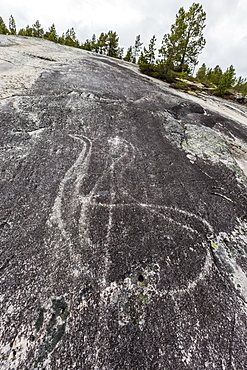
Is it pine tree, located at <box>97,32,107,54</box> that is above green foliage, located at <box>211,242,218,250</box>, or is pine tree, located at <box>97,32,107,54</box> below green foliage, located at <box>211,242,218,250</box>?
above

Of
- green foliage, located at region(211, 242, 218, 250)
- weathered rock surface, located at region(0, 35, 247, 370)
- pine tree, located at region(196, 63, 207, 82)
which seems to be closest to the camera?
weathered rock surface, located at region(0, 35, 247, 370)

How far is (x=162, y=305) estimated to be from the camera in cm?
189

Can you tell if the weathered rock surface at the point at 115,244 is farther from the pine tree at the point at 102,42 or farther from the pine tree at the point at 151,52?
the pine tree at the point at 102,42

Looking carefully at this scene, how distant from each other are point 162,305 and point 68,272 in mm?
1122

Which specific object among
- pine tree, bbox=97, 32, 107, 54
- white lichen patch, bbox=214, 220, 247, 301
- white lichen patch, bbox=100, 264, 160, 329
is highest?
pine tree, bbox=97, 32, 107, 54

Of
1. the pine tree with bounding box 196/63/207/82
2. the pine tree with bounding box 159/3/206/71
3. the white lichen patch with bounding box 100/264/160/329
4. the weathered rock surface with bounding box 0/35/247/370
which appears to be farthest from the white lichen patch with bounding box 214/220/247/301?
the pine tree with bounding box 196/63/207/82

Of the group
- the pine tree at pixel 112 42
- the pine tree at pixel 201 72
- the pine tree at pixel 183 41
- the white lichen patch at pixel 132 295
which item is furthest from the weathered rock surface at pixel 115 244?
the pine tree at pixel 201 72

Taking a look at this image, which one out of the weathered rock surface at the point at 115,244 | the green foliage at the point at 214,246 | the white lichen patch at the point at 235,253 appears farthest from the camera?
the green foliage at the point at 214,246

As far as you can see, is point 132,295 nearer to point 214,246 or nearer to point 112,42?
point 214,246

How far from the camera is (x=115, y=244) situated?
234cm

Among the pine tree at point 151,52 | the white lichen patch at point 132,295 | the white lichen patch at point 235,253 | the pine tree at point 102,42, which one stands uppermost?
the pine tree at point 102,42

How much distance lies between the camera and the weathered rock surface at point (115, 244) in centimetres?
163

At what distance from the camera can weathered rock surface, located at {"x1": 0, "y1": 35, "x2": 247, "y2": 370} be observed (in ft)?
5.34

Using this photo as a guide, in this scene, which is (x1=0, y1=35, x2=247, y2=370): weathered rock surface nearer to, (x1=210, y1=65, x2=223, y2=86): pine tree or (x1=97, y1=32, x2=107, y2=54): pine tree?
(x1=210, y1=65, x2=223, y2=86): pine tree
